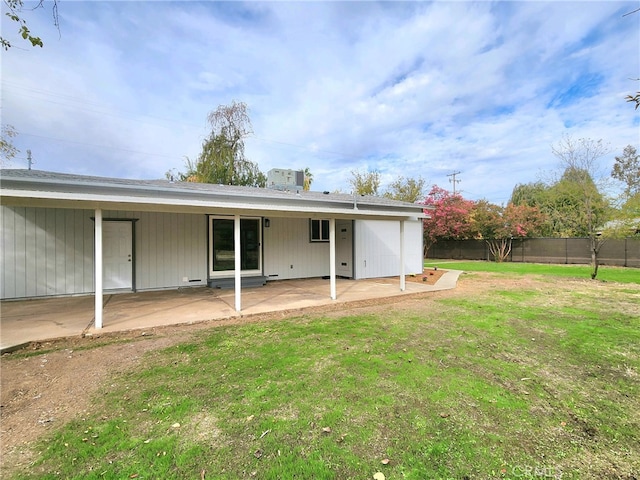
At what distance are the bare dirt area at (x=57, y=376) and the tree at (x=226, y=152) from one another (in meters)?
17.6

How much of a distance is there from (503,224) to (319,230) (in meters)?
13.9

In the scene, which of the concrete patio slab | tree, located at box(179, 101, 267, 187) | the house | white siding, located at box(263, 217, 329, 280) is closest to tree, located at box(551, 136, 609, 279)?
the concrete patio slab

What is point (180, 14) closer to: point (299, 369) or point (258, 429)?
point (299, 369)

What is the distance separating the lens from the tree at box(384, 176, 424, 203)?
1018 inches

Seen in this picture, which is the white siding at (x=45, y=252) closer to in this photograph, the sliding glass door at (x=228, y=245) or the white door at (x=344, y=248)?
the sliding glass door at (x=228, y=245)

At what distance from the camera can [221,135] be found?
21.7 metres

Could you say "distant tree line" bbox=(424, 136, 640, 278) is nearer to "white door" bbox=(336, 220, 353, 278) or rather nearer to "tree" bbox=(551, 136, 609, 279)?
"tree" bbox=(551, 136, 609, 279)

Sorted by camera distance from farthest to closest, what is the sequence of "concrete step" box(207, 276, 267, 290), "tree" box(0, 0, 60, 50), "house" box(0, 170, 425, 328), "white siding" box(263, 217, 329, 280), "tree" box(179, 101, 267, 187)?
1. "tree" box(179, 101, 267, 187)
2. "white siding" box(263, 217, 329, 280)
3. "concrete step" box(207, 276, 267, 290)
4. "house" box(0, 170, 425, 328)
5. "tree" box(0, 0, 60, 50)

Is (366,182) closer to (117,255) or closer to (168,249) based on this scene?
(168,249)

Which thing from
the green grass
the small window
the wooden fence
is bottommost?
the green grass

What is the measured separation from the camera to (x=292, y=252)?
416 inches

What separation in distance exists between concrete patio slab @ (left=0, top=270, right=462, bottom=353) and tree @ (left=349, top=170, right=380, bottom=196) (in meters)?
18.3

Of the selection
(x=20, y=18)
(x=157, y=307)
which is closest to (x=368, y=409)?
(x=20, y=18)

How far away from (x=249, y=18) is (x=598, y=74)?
11.8 m
